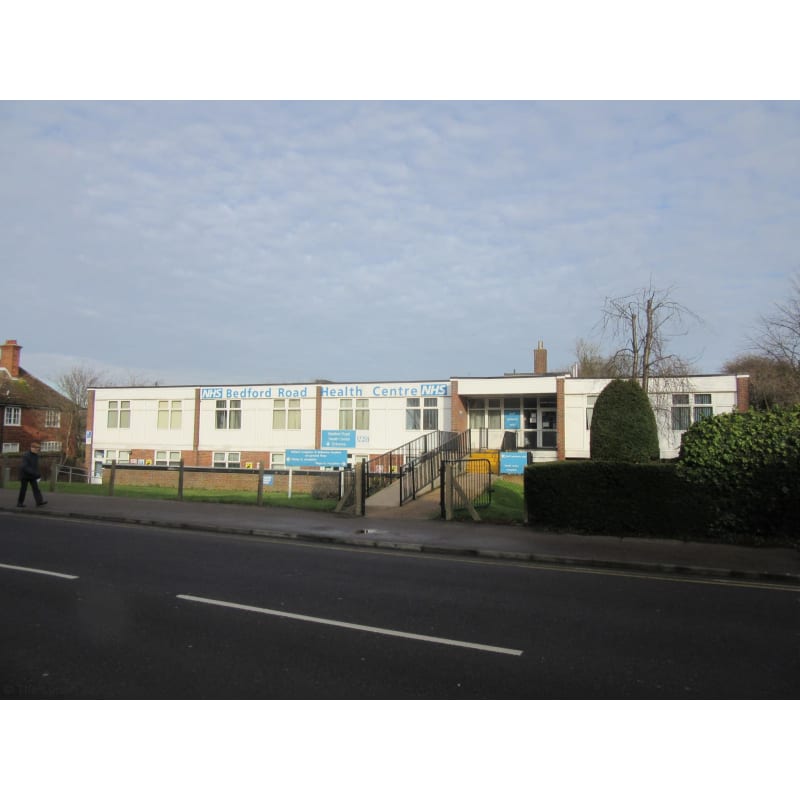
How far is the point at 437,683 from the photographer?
4758 mm

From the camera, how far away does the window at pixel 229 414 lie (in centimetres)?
3534

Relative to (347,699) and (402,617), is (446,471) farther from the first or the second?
(347,699)

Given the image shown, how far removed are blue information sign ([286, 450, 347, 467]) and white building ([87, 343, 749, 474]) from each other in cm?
141

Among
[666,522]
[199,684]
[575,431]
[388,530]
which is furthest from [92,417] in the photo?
[199,684]

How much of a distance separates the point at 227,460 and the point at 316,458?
607 inches

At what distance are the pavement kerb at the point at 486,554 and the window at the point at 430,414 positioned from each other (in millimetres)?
18362

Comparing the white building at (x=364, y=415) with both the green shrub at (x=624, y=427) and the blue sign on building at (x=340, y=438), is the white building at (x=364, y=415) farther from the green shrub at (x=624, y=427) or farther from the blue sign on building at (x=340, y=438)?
the green shrub at (x=624, y=427)

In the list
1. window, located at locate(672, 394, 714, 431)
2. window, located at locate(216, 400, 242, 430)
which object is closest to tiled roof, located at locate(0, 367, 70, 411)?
window, located at locate(216, 400, 242, 430)

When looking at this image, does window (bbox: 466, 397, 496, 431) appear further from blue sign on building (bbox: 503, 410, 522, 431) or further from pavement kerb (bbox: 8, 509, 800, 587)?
pavement kerb (bbox: 8, 509, 800, 587)

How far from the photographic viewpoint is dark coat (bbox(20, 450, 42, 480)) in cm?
1659

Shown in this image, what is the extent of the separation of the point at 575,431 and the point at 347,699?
26.0 metres

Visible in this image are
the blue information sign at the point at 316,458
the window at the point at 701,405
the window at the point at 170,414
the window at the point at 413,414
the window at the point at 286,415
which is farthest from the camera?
the window at the point at 170,414

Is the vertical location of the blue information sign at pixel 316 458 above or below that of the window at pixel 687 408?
below

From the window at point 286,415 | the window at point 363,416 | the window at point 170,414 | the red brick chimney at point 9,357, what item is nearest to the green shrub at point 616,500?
the window at point 363,416
